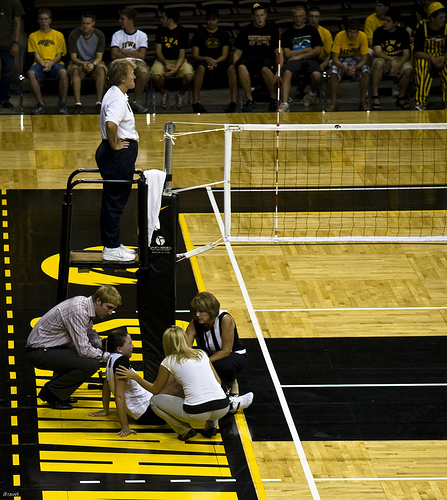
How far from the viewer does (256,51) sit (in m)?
17.9

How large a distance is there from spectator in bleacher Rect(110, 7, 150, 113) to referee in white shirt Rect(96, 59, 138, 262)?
345 inches

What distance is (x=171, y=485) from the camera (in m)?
7.58

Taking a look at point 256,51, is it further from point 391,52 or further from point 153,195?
point 153,195

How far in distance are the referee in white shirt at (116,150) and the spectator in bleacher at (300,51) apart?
362 inches

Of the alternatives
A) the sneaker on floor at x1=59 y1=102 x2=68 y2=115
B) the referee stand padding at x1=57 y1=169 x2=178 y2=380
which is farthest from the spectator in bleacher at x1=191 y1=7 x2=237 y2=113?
the referee stand padding at x1=57 y1=169 x2=178 y2=380

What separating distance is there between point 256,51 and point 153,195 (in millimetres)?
10030

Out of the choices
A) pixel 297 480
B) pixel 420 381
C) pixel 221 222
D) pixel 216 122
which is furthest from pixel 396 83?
pixel 297 480

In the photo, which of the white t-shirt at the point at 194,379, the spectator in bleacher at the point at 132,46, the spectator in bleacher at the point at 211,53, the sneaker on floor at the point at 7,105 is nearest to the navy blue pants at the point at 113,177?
the white t-shirt at the point at 194,379

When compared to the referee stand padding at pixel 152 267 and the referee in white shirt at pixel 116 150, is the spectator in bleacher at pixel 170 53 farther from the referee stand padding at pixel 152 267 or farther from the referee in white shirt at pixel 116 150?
the referee stand padding at pixel 152 267

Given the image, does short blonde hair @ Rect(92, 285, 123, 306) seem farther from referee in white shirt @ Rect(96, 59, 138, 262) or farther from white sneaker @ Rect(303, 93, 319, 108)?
white sneaker @ Rect(303, 93, 319, 108)

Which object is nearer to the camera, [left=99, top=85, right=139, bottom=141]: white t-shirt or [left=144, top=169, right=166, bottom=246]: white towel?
[left=144, top=169, right=166, bottom=246]: white towel

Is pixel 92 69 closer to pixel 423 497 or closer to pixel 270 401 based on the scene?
pixel 270 401

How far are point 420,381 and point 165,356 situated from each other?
8.24 ft

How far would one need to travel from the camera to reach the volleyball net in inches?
497
